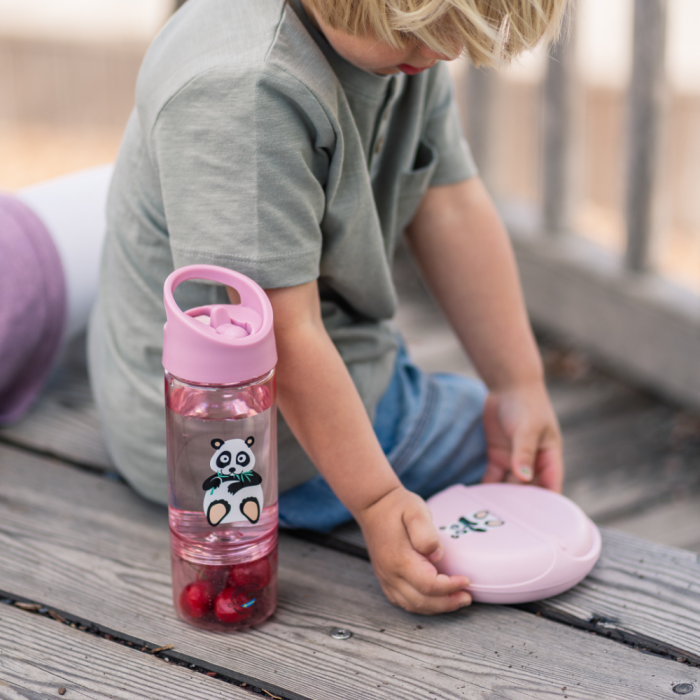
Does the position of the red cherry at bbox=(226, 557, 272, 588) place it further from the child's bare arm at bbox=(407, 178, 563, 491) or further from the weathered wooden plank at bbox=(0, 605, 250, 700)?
the child's bare arm at bbox=(407, 178, 563, 491)

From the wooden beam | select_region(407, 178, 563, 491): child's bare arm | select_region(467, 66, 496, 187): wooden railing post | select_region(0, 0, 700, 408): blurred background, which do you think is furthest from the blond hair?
select_region(467, 66, 496, 187): wooden railing post

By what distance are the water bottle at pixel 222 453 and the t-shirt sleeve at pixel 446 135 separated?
429mm

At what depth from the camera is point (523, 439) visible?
3.55ft

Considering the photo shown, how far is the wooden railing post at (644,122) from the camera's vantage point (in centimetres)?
156

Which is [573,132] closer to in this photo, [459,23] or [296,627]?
[459,23]

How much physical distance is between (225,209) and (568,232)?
131 cm

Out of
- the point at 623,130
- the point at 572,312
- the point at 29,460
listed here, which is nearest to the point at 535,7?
the point at 29,460

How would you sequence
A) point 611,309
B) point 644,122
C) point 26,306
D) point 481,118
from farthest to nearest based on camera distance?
point 481,118, point 611,309, point 644,122, point 26,306

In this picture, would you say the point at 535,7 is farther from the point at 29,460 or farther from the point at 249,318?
the point at 29,460

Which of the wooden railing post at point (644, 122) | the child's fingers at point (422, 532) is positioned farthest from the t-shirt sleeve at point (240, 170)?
the wooden railing post at point (644, 122)

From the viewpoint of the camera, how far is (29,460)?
1180 millimetres

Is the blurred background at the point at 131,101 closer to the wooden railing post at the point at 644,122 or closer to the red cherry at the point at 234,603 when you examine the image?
the wooden railing post at the point at 644,122

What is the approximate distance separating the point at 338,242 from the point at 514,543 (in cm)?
36

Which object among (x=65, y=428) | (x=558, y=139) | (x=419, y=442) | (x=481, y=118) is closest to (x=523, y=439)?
(x=419, y=442)
